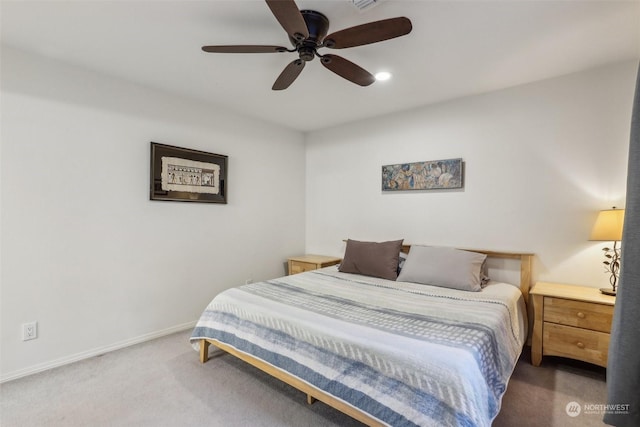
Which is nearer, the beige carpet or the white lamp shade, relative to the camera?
the beige carpet

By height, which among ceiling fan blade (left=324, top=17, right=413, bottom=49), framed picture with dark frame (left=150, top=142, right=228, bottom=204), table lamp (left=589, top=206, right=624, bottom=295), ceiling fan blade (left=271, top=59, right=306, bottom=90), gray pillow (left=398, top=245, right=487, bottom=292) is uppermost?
Answer: ceiling fan blade (left=324, top=17, right=413, bottom=49)

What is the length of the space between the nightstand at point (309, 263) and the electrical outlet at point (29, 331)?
2.48m

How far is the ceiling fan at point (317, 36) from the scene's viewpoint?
1512mm

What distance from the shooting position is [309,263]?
3.82m

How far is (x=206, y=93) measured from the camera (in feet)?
10.1

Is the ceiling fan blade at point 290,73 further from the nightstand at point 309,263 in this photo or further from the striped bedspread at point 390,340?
the nightstand at point 309,263

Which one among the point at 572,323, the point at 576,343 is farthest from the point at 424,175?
the point at 576,343

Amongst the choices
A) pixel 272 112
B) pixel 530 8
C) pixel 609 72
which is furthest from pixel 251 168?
pixel 609 72

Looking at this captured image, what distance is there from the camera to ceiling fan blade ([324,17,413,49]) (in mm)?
1553

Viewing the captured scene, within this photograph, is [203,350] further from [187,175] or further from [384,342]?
[187,175]

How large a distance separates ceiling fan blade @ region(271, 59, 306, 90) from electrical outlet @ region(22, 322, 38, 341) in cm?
258

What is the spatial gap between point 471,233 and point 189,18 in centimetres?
300

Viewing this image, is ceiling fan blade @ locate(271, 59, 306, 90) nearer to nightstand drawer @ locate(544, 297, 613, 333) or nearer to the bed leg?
the bed leg

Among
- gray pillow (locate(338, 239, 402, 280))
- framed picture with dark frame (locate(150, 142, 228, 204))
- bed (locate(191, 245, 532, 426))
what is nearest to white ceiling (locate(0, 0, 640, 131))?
framed picture with dark frame (locate(150, 142, 228, 204))
